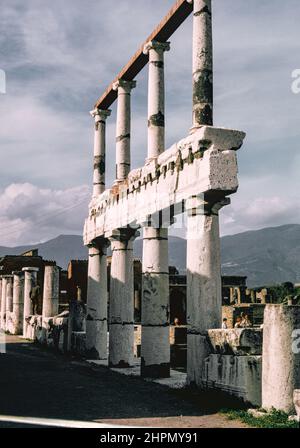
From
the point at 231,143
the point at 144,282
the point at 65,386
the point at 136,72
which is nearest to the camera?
Result: the point at 231,143

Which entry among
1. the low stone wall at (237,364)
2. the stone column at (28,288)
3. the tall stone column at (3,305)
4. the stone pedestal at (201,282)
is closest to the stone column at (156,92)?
the stone pedestal at (201,282)

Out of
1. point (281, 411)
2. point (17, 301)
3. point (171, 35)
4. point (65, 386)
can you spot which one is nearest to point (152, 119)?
point (171, 35)

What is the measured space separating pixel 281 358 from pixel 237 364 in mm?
1175

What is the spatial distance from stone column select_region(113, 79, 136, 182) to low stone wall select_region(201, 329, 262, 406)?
703 cm

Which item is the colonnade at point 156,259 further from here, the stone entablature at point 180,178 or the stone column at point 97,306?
the stone entablature at point 180,178

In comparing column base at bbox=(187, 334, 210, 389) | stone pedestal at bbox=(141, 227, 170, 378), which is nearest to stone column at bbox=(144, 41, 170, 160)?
stone pedestal at bbox=(141, 227, 170, 378)

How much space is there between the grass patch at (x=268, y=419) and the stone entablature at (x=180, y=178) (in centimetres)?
385

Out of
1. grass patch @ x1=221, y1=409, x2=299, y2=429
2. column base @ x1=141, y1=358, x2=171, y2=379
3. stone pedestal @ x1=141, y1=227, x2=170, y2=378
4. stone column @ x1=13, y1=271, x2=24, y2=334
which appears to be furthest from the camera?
stone column @ x1=13, y1=271, x2=24, y2=334

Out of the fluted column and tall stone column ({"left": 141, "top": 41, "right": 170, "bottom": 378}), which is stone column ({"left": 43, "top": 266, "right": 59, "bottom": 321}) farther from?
tall stone column ({"left": 141, "top": 41, "right": 170, "bottom": 378})

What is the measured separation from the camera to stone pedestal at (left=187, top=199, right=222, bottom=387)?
35.0ft

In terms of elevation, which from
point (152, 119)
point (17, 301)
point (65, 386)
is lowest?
point (65, 386)
